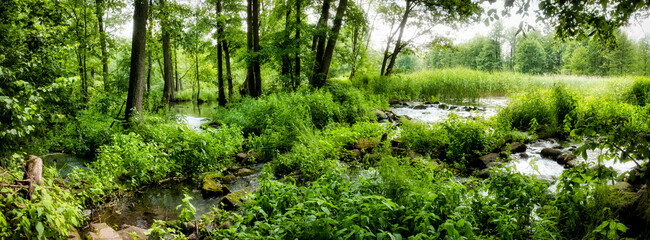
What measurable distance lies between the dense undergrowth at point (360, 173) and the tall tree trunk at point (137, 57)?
1.69 feet

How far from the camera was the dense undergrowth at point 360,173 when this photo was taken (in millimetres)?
2758

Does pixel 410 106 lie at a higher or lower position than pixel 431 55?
lower

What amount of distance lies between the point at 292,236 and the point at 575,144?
8.52m

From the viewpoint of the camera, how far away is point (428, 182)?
400 centimetres

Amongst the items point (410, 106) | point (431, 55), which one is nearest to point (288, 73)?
point (410, 106)

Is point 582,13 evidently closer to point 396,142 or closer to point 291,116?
point 396,142

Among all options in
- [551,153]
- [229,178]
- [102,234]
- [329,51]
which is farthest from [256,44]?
[102,234]

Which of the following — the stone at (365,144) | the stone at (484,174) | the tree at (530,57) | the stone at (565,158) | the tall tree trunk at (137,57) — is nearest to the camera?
the stone at (484,174)

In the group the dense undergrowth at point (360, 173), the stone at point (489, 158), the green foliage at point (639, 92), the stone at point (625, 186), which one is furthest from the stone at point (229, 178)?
the green foliage at point (639, 92)

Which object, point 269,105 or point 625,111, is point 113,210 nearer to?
point 269,105

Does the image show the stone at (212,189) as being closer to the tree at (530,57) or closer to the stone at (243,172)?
the stone at (243,172)

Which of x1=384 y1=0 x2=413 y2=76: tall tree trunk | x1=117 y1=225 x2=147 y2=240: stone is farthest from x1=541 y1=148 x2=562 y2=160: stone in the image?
x1=384 y1=0 x2=413 y2=76: tall tree trunk

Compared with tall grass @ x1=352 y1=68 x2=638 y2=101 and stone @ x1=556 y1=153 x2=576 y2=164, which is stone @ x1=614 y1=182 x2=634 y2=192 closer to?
stone @ x1=556 y1=153 x2=576 y2=164

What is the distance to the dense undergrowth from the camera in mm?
2758
